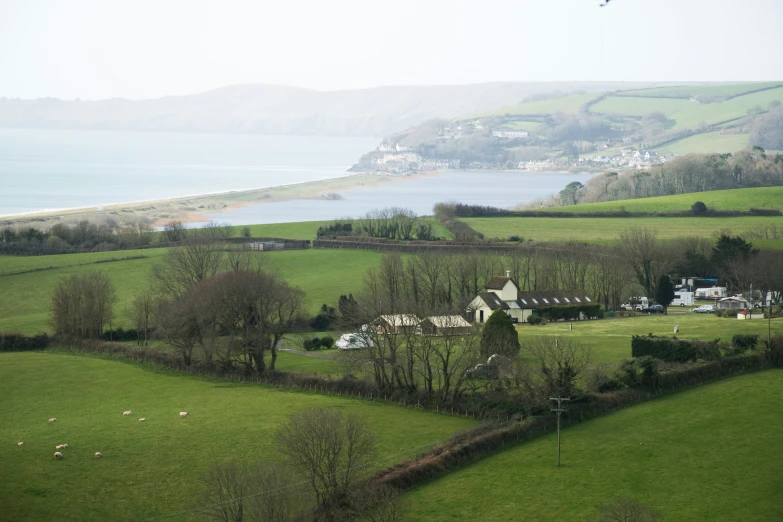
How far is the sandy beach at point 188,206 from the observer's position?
404 ft

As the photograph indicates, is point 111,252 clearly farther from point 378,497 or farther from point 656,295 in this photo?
point 378,497

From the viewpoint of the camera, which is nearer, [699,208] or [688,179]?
[699,208]

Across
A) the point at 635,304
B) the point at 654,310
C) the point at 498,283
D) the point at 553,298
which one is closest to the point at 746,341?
the point at 553,298

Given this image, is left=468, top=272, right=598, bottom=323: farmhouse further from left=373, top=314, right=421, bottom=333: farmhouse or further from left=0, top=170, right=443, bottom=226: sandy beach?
left=0, top=170, right=443, bottom=226: sandy beach

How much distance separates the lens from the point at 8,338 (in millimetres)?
48906

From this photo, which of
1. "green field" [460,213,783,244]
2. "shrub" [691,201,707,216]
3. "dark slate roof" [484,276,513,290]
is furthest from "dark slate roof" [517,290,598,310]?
"shrub" [691,201,707,216]

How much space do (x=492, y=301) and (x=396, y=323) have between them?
379 inches

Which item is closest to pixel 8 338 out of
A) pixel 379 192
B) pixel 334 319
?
pixel 334 319

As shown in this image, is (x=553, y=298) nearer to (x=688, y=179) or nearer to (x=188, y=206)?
(x=688, y=179)

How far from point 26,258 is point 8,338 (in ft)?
78.5

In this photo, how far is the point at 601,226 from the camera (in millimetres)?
85062

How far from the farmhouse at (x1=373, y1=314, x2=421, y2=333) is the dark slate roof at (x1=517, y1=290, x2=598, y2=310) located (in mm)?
12369

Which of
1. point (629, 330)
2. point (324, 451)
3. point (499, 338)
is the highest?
point (499, 338)

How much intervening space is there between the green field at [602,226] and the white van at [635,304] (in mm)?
15660
